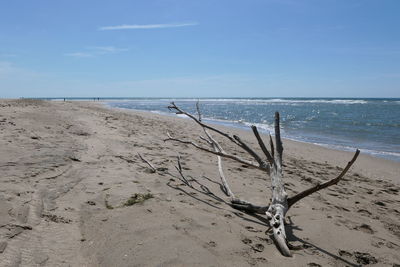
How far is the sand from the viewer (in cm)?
245

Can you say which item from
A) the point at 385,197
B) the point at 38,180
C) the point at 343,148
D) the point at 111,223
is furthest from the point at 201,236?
the point at 343,148

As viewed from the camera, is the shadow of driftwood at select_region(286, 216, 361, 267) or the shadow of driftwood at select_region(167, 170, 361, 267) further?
the shadow of driftwood at select_region(167, 170, 361, 267)

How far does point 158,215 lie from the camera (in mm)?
3162

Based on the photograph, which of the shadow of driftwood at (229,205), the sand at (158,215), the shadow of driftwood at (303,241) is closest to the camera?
the sand at (158,215)

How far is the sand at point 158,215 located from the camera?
8.05 ft

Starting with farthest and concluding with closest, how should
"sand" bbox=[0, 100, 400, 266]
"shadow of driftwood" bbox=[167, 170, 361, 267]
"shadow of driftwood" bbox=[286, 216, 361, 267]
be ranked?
→ "shadow of driftwood" bbox=[167, 170, 361, 267] → "shadow of driftwood" bbox=[286, 216, 361, 267] → "sand" bbox=[0, 100, 400, 266]

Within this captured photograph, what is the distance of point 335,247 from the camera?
9.93ft

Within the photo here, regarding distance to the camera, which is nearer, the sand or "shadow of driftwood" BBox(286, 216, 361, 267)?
the sand

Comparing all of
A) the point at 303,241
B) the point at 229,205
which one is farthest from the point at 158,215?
the point at 303,241

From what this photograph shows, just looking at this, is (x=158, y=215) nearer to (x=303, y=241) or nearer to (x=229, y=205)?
(x=229, y=205)

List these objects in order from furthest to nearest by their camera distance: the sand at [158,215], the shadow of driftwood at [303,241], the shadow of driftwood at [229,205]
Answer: the shadow of driftwood at [229,205] < the shadow of driftwood at [303,241] < the sand at [158,215]

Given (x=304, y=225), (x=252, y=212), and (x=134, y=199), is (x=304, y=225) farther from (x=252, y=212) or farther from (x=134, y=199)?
(x=134, y=199)

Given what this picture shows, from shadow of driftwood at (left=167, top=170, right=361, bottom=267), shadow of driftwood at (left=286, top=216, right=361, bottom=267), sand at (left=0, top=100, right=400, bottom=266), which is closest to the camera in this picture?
sand at (left=0, top=100, right=400, bottom=266)

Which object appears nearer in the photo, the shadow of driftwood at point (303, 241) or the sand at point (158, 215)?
the sand at point (158, 215)
